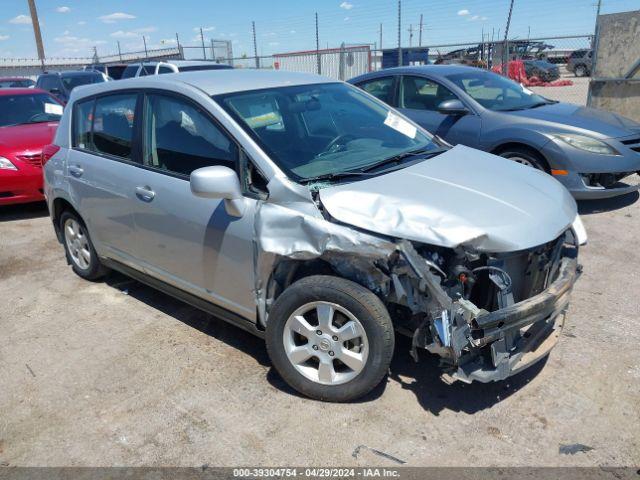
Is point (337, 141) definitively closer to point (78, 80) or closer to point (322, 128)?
point (322, 128)

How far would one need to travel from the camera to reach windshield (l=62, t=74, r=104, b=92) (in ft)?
48.4

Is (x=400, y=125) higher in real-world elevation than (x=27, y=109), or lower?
higher

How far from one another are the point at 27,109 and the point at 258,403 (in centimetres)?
738

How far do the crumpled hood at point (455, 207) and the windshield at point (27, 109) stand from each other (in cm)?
706

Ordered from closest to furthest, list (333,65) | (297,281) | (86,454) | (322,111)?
(86,454), (297,281), (322,111), (333,65)

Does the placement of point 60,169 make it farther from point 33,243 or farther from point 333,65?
point 333,65

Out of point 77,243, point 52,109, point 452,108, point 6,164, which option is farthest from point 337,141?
point 52,109

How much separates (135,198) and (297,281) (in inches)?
60.1

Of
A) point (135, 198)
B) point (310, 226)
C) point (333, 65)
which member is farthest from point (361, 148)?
point (333, 65)

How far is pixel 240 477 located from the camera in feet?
8.57

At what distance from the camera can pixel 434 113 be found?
22.5 ft

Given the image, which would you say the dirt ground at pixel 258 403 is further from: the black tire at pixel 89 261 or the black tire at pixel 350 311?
the black tire at pixel 89 261

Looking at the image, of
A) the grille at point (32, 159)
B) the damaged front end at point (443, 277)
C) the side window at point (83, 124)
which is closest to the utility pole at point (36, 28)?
the grille at point (32, 159)

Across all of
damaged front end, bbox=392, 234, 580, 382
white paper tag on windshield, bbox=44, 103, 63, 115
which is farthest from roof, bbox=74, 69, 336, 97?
white paper tag on windshield, bbox=44, 103, 63, 115
